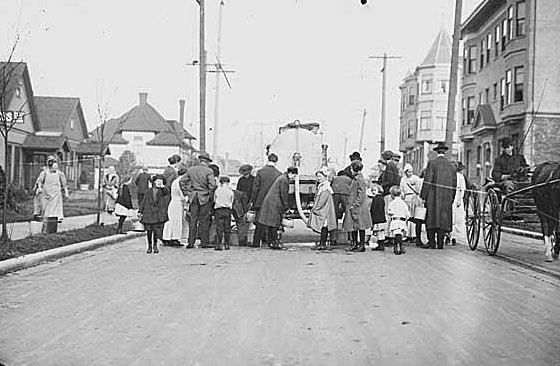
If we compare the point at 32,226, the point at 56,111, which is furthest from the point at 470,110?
the point at 32,226

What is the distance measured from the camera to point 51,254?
15.3 meters

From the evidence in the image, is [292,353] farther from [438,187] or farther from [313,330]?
[438,187]

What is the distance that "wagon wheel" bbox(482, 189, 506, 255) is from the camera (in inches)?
621

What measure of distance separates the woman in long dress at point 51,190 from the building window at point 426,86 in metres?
55.2

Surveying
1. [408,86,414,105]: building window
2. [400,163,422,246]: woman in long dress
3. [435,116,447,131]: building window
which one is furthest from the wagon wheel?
[408,86,414,105]: building window

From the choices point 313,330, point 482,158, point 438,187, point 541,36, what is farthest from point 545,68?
point 313,330

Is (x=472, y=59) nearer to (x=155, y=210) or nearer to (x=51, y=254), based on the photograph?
(x=155, y=210)

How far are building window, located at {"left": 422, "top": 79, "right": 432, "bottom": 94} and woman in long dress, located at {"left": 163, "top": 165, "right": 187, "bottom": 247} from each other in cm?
5523

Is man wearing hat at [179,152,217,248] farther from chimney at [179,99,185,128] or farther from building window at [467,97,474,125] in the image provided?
chimney at [179,99,185,128]

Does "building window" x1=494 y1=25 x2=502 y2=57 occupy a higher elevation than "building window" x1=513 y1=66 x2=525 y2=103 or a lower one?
higher

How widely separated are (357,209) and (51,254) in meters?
6.19

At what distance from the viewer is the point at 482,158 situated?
148ft

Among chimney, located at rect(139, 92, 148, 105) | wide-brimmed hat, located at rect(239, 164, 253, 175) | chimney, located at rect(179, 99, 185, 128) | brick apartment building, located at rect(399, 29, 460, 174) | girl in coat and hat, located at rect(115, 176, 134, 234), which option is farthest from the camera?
chimney, located at rect(139, 92, 148, 105)

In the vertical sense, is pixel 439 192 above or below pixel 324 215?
above
